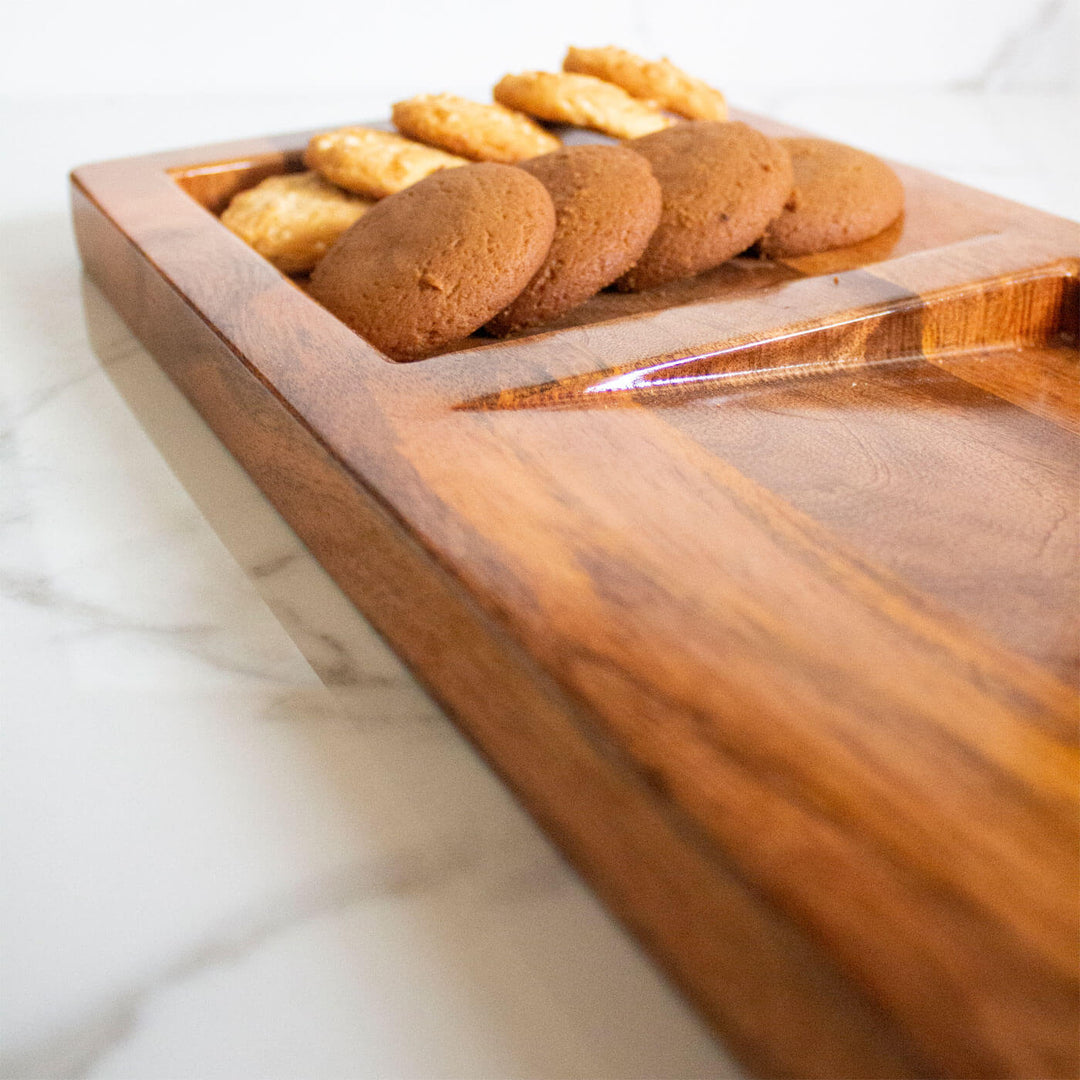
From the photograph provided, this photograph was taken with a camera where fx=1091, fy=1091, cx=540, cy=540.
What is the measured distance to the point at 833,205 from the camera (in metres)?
0.80

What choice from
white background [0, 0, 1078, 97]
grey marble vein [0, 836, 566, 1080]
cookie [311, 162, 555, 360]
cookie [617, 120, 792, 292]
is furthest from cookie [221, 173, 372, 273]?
white background [0, 0, 1078, 97]

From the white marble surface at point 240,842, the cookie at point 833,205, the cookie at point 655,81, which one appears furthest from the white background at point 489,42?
the white marble surface at point 240,842

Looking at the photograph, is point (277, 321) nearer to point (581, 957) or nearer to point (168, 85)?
point (581, 957)

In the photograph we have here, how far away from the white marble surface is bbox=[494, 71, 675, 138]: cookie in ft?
1.46

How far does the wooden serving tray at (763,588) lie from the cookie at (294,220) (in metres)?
0.07

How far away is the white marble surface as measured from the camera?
1.09ft

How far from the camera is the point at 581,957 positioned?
356 millimetres

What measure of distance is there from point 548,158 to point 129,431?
333 millimetres

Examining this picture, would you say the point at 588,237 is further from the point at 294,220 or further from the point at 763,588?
the point at 763,588

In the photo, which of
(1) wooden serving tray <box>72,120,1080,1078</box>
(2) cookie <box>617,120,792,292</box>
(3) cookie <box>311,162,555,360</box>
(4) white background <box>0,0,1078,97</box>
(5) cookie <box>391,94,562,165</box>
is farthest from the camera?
(4) white background <box>0,0,1078,97</box>

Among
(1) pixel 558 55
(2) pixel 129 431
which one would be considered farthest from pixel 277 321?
(1) pixel 558 55

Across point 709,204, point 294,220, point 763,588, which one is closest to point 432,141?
point 294,220

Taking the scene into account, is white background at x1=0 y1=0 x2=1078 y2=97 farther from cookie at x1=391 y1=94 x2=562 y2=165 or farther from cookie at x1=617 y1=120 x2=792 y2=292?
cookie at x1=617 y1=120 x2=792 y2=292

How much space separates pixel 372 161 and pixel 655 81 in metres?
0.29
